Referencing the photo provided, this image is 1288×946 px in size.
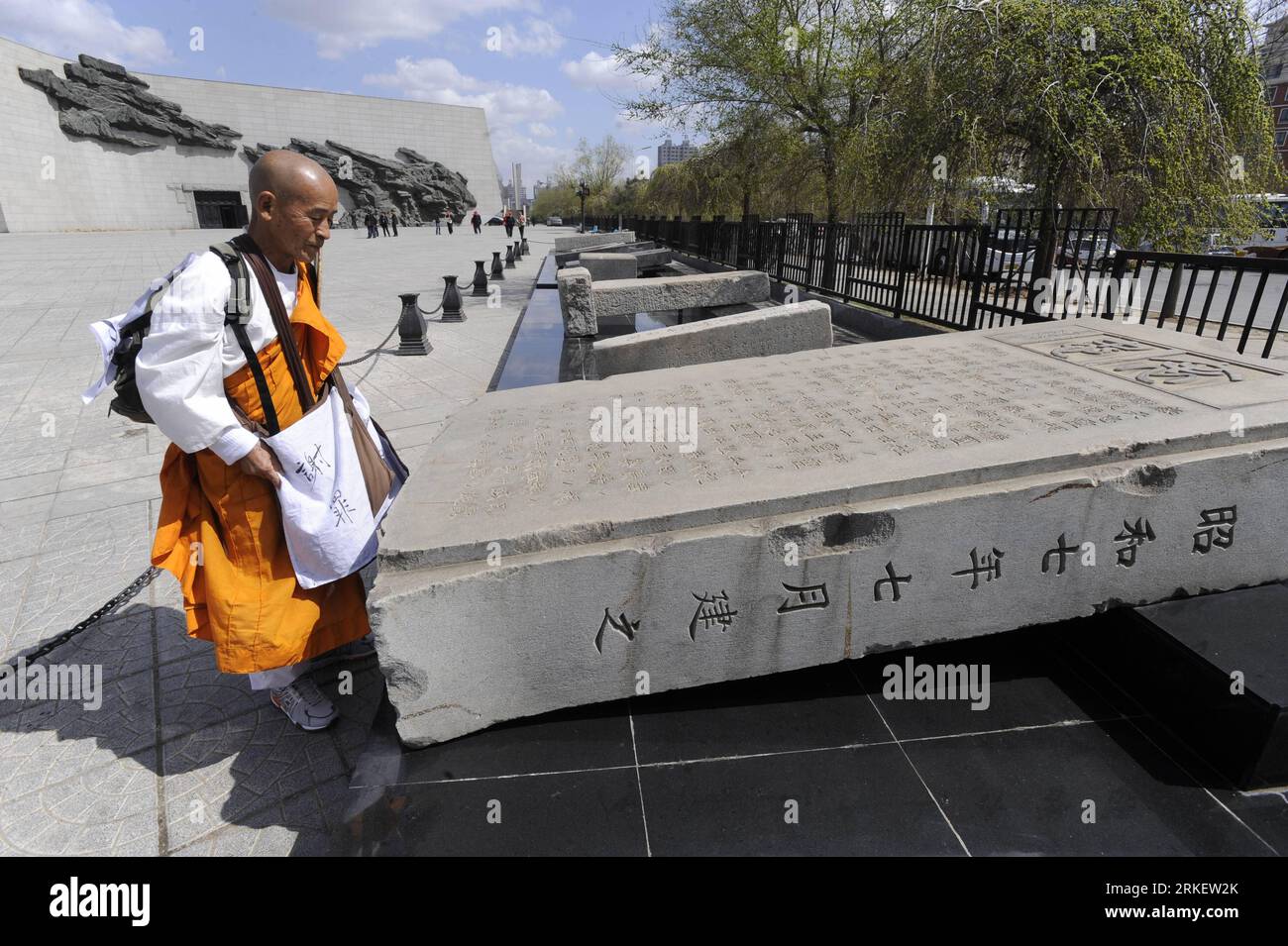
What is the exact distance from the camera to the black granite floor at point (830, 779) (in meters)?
1.86

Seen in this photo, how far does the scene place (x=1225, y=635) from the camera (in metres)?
2.14

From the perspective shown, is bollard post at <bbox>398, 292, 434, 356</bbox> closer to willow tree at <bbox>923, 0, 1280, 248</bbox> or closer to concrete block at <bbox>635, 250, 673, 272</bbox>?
willow tree at <bbox>923, 0, 1280, 248</bbox>

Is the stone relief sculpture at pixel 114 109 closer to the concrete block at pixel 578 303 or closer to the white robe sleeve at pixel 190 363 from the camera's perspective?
the concrete block at pixel 578 303

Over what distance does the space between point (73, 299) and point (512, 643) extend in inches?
577

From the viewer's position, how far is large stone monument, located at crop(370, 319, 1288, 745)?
1.99 metres

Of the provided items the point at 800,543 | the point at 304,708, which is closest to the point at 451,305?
the point at 304,708

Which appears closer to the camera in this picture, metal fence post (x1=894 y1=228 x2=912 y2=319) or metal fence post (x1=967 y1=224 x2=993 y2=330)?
metal fence post (x1=967 y1=224 x2=993 y2=330)

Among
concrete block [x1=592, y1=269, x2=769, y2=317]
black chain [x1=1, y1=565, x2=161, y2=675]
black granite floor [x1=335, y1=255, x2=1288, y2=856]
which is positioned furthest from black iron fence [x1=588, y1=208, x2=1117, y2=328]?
black chain [x1=1, y1=565, x2=161, y2=675]

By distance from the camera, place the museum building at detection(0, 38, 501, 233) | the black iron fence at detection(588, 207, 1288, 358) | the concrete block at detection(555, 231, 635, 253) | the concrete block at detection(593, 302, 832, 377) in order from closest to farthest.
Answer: the black iron fence at detection(588, 207, 1288, 358), the concrete block at detection(593, 302, 832, 377), the concrete block at detection(555, 231, 635, 253), the museum building at detection(0, 38, 501, 233)

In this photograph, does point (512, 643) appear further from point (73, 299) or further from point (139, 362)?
point (73, 299)

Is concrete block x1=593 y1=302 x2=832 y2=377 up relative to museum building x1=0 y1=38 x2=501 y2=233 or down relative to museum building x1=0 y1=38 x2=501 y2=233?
down

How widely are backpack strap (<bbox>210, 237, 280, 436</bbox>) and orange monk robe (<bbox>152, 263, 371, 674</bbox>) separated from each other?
0.03 metres

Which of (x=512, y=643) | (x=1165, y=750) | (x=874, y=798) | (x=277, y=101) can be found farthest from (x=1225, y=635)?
(x=277, y=101)
